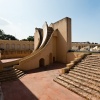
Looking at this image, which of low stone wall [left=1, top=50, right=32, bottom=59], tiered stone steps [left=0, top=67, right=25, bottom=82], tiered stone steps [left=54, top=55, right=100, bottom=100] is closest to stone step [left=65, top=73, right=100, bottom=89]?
tiered stone steps [left=54, top=55, right=100, bottom=100]

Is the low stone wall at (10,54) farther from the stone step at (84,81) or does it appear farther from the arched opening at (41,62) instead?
the stone step at (84,81)

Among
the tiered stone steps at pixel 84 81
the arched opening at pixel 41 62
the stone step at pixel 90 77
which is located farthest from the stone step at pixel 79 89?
the arched opening at pixel 41 62

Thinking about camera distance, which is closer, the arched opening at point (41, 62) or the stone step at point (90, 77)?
the stone step at point (90, 77)

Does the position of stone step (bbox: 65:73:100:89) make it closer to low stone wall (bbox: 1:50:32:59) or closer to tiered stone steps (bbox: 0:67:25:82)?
tiered stone steps (bbox: 0:67:25:82)

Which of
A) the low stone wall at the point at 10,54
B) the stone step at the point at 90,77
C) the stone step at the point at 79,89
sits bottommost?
the stone step at the point at 79,89

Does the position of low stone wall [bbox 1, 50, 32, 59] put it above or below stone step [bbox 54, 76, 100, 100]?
above

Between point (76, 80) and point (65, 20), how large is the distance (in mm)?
→ 9795

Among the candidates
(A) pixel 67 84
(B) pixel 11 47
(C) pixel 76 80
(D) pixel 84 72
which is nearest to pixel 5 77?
(A) pixel 67 84

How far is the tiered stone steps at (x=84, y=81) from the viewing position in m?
6.13

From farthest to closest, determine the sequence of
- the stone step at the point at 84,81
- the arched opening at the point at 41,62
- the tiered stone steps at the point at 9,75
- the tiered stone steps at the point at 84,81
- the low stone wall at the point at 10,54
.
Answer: the low stone wall at the point at 10,54, the arched opening at the point at 41,62, the tiered stone steps at the point at 9,75, the stone step at the point at 84,81, the tiered stone steps at the point at 84,81

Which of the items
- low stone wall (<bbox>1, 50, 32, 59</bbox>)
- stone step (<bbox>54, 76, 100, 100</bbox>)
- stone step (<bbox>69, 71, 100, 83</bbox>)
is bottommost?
stone step (<bbox>54, 76, 100, 100</bbox>)

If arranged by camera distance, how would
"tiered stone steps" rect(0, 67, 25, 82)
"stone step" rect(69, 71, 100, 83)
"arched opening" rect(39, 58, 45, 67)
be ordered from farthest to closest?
"arched opening" rect(39, 58, 45, 67) < "tiered stone steps" rect(0, 67, 25, 82) < "stone step" rect(69, 71, 100, 83)

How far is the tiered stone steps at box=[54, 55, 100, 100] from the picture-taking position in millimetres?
6127

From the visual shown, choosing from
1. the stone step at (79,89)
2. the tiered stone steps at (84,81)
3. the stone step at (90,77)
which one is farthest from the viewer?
Answer: the stone step at (90,77)
